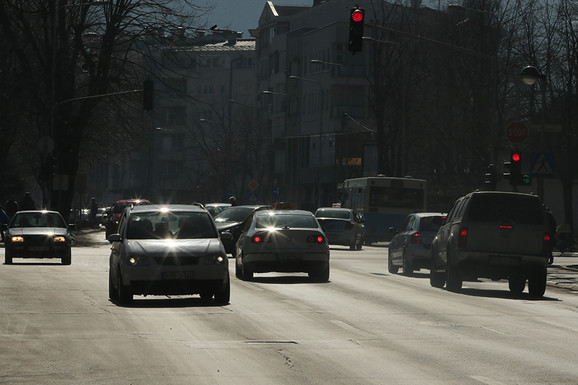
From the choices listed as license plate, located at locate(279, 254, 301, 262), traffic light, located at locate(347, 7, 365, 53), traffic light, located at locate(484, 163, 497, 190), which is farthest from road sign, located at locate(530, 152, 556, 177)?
license plate, located at locate(279, 254, 301, 262)

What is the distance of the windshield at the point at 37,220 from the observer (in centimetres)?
4100

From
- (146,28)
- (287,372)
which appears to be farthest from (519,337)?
(146,28)

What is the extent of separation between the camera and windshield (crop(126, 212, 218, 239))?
23.5 m

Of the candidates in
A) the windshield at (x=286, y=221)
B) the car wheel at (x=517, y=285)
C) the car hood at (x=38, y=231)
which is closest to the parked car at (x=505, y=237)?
the car wheel at (x=517, y=285)

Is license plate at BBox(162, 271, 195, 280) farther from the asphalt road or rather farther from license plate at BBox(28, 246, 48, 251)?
license plate at BBox(28, 246, 48, 251)

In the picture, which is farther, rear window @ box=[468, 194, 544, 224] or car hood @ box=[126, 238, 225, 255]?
rear window @ box=[468, 194, 544, 224]

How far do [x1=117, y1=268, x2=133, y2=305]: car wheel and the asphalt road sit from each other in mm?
159

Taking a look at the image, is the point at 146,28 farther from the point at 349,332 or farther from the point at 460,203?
the point at 349,332

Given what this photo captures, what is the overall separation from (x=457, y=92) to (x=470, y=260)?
55.6 metres

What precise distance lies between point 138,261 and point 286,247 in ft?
26.6

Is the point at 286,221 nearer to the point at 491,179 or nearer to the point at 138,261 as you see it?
the point at 138,261

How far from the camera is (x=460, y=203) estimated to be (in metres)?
29.0

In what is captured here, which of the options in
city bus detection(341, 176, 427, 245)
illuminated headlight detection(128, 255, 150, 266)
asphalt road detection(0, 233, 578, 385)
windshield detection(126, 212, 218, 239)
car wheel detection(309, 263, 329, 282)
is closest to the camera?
asphalt road detection(0, 233, 578, 385)

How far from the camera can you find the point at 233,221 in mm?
43750
